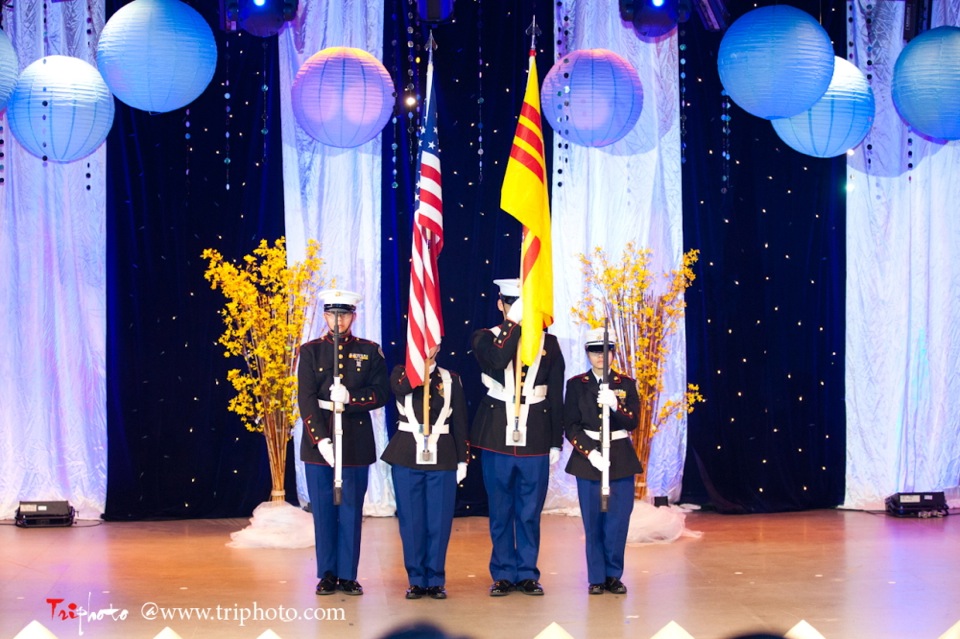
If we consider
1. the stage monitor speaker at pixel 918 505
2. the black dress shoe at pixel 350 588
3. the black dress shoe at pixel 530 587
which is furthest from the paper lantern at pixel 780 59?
the stage monitor speaker at pixel 918 505

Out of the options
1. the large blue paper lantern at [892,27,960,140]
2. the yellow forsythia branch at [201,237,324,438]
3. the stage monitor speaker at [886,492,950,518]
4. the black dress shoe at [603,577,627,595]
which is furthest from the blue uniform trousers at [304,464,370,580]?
the stage monitor speaker at [886,492,950,518]

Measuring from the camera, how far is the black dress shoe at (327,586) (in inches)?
247

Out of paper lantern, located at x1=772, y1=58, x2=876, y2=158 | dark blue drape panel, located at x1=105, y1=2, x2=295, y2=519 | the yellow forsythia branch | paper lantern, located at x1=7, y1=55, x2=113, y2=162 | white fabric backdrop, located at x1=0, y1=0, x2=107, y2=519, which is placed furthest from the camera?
dark blue drape panel, located at x1=105, y1=2, x2=295, y2=519

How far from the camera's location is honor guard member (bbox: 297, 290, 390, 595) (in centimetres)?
628

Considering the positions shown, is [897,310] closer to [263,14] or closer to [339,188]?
[339,188]

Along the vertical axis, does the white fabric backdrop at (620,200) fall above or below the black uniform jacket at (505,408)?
above

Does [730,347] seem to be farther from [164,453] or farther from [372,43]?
[164,453]

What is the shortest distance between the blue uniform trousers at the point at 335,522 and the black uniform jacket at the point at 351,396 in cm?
8

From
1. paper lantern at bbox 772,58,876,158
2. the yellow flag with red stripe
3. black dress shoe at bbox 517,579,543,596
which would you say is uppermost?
paper lantern at bbox 772,58,876,158

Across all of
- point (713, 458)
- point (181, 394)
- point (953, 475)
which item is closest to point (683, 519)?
point (713, 458)

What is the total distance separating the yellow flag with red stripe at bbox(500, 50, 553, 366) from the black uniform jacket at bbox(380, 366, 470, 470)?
615 millimetres

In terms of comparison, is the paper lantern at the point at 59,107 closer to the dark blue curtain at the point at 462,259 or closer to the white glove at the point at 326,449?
the dark blue curtain at the point at 462,259

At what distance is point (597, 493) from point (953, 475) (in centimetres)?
418

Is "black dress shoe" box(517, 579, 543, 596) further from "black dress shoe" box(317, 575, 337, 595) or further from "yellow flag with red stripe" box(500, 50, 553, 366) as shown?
"yellow flag with red stripe" box(500, 50, 553, 366)
